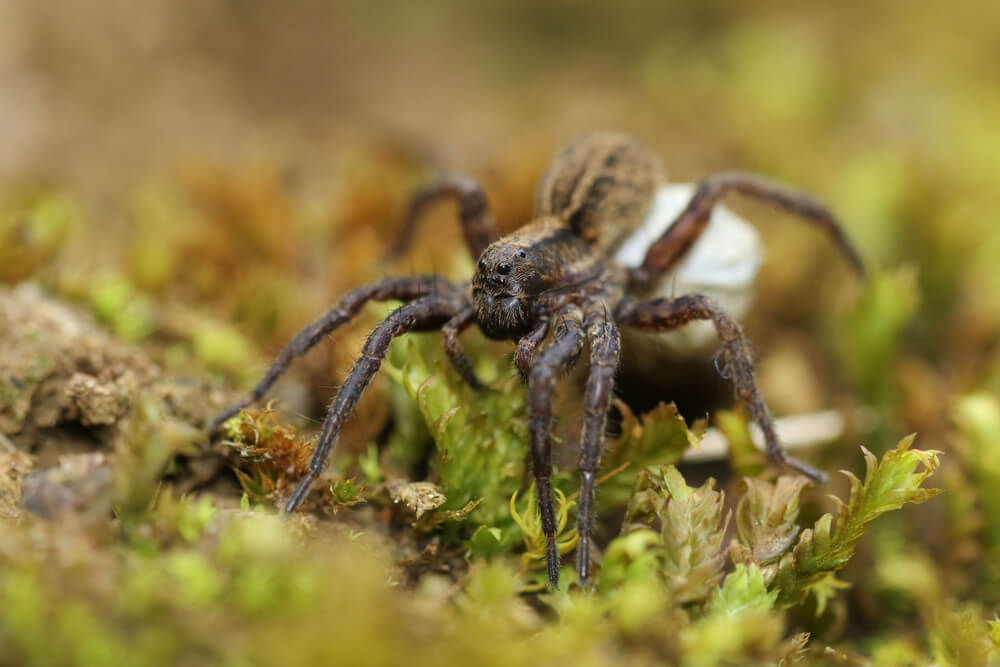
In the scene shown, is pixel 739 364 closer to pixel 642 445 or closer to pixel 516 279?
pixel 642 445

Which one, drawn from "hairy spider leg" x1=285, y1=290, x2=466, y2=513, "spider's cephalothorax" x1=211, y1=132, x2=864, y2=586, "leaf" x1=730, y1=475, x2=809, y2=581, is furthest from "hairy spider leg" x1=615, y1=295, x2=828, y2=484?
"hairy spider leg" x1=285, y1=290, x2=466, y2=513

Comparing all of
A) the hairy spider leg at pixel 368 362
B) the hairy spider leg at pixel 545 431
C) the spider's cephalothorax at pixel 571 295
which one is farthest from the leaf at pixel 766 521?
the hairy spider leg at pixel 368 362

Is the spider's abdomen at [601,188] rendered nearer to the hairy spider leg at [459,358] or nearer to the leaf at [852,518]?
the hairy spider leg at [459,358]

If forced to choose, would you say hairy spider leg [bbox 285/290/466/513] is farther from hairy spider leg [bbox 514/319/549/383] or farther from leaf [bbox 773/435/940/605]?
leaf [bbox 773/435/940/605]

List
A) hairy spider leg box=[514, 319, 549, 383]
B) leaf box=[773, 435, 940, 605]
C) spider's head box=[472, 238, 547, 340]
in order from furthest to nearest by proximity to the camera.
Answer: spider's head box=[472, 238, 547, 340] < hairy spider leg box=[514, 319, 549, 383] < leaf box=[773, 435, 940, 605]

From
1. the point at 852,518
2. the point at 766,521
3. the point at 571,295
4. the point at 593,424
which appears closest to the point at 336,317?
the point at 571,295

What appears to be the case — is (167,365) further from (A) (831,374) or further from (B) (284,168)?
(A) (831,374)

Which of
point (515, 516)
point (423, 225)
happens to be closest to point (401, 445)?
point (515, 516)
